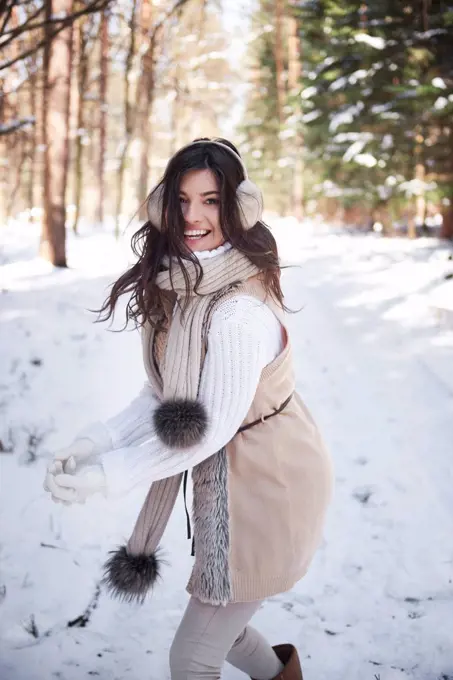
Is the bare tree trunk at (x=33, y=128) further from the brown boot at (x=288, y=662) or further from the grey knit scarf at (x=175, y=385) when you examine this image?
the brown boot at (x=288, y=662)

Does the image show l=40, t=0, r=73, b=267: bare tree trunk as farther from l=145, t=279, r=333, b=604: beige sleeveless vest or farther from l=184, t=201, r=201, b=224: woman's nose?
l=145, t=279, r=333, b=604: beige sleeveless vest

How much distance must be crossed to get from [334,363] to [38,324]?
12.0ft

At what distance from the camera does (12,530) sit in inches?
151

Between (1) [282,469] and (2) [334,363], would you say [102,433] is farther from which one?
(2) [334,363]

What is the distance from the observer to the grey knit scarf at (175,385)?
1.62m

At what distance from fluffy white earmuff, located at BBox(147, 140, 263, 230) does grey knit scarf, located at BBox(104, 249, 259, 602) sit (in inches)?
5.4

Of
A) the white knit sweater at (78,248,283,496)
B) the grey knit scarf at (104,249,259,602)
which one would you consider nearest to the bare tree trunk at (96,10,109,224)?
Result: the grey knit scarf at (104,249,259,602)

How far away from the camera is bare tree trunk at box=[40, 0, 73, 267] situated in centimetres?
892

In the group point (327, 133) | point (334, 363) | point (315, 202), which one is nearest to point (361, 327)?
point (334, 363)

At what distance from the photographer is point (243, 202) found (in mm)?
1876

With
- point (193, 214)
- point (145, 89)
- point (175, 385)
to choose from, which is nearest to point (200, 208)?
point (193, 214)

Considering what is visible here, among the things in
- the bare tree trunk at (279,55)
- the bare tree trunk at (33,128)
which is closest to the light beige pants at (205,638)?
the bare tree trunk at (33,128)

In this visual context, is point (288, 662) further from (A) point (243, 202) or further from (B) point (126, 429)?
(A) point (243, 202)

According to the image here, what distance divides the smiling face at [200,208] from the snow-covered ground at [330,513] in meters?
0.81
